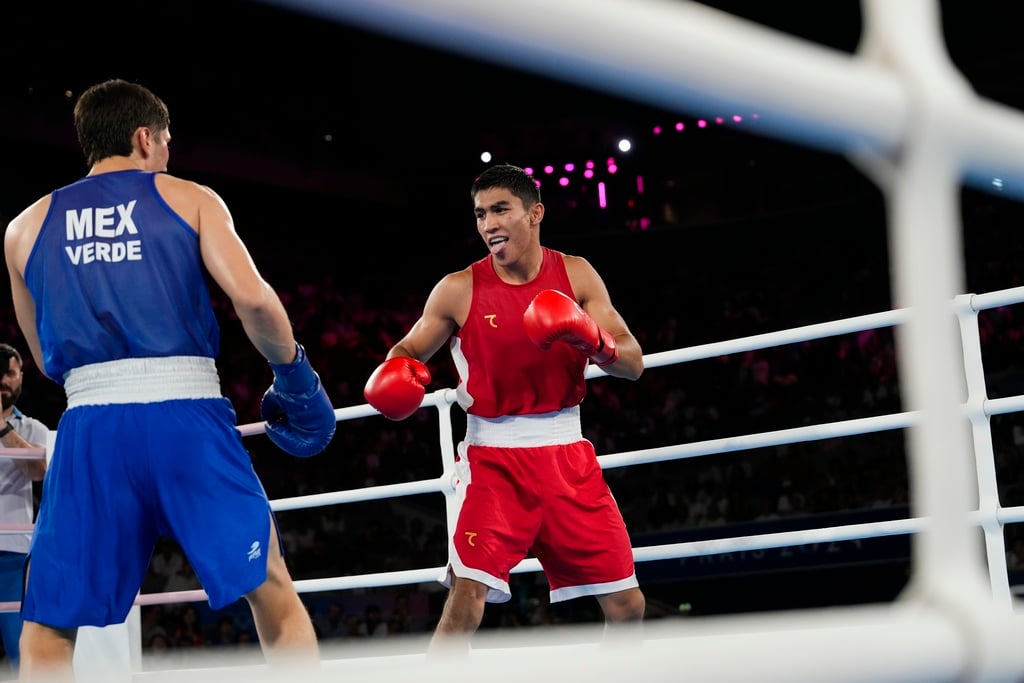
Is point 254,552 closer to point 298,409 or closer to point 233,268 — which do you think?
point 298,409

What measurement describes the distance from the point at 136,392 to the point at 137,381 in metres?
0.02

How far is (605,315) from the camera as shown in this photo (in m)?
2.66

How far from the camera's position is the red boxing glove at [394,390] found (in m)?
2.47

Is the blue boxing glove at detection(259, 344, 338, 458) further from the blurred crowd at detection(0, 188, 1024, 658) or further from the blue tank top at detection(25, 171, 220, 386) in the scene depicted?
the blurred crowd at detection(0, 188, 1024, 658)

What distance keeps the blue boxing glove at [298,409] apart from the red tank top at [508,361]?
0.58 metres

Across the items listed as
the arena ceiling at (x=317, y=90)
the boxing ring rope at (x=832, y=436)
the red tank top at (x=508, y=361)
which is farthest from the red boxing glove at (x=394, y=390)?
the arena ceiling at (x=317, y=90)

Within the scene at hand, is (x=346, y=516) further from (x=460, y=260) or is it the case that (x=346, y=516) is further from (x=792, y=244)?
(x=792, y=244)

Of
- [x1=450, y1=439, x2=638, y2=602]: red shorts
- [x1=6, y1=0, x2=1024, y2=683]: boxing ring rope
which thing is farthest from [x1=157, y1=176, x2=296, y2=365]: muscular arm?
[x1=6, y1=0, x2=1024, y2=683]: boxing ring rope

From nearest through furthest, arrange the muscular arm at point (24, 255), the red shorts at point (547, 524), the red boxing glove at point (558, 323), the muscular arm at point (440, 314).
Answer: the muscular arm at point (24, 255) → the red boxing glove at point (558, 323) → the red shorts at point (547, 524) → the muscular arm at point (440, 314)

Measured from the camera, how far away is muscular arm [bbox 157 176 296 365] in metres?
1.81

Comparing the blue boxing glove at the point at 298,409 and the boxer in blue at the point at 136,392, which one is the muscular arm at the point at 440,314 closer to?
the blue boxing glove at the point at 298,409

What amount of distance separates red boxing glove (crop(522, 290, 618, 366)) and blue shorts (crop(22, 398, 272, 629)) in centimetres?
73

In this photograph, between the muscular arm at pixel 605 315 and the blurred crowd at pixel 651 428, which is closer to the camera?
the muscular arm at pixel 605 315

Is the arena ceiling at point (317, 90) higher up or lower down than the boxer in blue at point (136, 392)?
higher up
